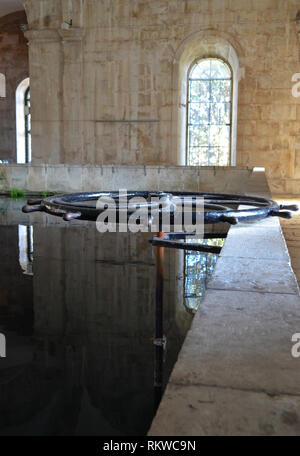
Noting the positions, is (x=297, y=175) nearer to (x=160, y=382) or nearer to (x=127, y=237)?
(x=127, y=237)

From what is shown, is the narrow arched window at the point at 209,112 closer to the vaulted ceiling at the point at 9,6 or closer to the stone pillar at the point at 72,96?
the stone pillar at the point at 72,96

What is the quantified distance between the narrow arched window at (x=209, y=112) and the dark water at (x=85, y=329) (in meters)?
8.88

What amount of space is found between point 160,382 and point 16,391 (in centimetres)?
99

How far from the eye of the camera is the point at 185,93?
1477 cm

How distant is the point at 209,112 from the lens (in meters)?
15.5

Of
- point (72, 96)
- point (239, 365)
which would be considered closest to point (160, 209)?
point (239, 365)

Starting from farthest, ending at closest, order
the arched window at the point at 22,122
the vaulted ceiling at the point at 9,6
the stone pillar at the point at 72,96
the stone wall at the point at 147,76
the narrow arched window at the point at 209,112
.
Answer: the arched window at the point at 22,122, the vaulted ceiling at the point at 9,6, the narrow arched window at the point at 209,112, the stone pillar at the point at 72,96, the stone wall at the point at 147,76

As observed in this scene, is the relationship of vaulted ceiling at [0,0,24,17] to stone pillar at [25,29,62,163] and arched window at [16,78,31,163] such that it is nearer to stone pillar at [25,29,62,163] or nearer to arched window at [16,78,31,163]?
arched window at [16,78,31,163]

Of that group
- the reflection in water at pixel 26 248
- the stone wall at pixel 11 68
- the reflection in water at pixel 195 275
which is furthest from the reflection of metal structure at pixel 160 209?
the stone wall at pixel 11 68

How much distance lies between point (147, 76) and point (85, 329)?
11.1m

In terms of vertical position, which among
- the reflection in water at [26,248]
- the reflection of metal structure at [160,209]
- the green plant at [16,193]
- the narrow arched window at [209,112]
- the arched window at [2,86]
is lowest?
the reflection in water at [26,248]

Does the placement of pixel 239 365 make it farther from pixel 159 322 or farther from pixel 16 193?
pixel 16 193

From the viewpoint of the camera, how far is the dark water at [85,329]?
2865 millimetres

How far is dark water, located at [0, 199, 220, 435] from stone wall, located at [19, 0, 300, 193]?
7.23 metres
